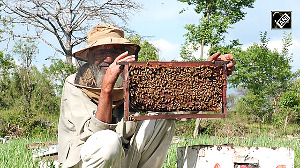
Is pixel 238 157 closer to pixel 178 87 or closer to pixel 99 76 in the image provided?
pixel 178 87

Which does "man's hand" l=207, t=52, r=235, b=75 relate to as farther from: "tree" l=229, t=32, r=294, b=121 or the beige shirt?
"tree" l=229, t=32, r=294, b=121

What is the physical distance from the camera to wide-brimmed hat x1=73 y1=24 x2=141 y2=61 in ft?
10.1

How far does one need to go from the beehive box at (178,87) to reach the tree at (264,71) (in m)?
14.6

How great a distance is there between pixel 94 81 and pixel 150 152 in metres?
0.72

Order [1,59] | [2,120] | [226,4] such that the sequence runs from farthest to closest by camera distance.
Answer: [1,59]
[226,4]
[2,120]

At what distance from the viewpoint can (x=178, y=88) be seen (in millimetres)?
2934

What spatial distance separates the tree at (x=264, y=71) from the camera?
696 inches

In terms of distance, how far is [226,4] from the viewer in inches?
533

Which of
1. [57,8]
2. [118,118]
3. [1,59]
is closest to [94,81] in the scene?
[118,118]

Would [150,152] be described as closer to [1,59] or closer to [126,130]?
[126,130]

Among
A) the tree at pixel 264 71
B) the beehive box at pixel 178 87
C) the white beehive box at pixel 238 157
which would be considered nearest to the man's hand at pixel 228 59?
the beehive box at pixel 178 87

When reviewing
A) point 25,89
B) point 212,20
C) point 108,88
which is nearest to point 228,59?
point 108,88

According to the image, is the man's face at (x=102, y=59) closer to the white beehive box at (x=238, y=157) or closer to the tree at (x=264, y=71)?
the white beehive box at (x=238, y=157)

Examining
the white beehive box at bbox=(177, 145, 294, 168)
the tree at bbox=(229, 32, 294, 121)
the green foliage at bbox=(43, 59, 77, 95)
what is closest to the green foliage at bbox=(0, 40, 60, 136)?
the green foliage at bbox=(43, 59, 77, 95)
